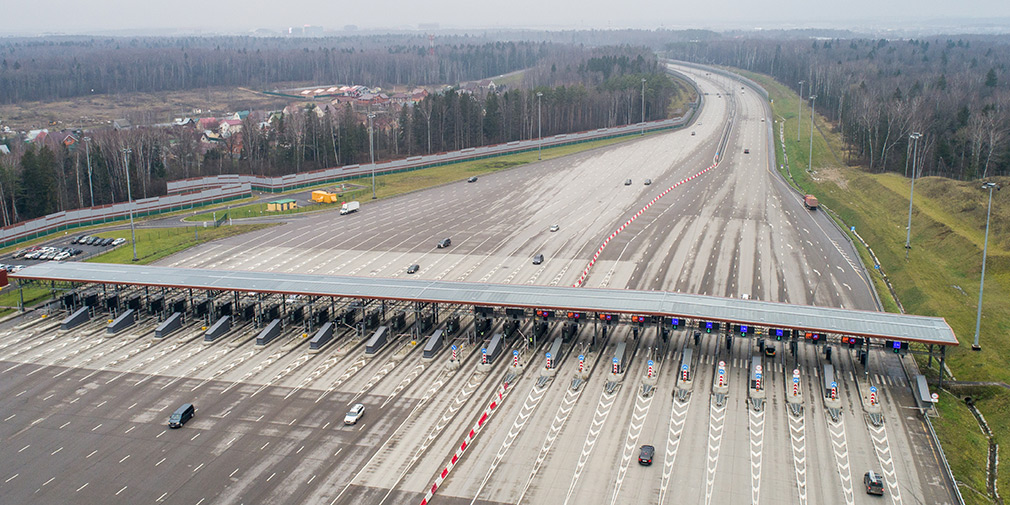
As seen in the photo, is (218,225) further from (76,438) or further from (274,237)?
(76,438)

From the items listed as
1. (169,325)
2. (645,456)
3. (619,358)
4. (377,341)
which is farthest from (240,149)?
(645,456)

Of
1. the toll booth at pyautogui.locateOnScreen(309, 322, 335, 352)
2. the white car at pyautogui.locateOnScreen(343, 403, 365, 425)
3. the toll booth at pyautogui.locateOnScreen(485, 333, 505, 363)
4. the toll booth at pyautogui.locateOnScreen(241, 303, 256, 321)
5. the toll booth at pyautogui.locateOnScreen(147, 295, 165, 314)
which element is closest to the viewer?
the white car at pyautogui.locateOnScreen(343, 403, 365, 425)

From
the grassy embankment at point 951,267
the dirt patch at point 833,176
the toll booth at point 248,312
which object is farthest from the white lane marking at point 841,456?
the dirt patch at point 833,176

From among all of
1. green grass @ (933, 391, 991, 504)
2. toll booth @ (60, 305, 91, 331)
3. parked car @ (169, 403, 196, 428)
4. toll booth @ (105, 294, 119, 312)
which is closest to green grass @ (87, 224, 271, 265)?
toll booth @ (105, 294, 119, 312)

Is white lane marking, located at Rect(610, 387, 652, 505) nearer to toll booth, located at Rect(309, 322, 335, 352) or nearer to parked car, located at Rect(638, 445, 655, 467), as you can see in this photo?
parked car, located at Rect(638, 445, 655, 467)

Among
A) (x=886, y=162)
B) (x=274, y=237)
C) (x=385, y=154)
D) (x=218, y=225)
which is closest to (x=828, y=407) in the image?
(x=274, y=237)

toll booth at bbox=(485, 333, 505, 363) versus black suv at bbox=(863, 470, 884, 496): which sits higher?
toll booth at bbox=(485, 333, 505, 363)
